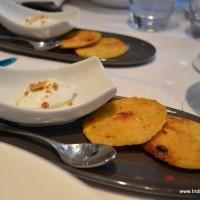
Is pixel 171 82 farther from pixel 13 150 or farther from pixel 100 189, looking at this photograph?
pixel 13 150

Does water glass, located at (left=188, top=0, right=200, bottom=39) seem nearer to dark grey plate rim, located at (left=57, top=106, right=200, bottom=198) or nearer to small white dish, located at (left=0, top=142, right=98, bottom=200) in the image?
dark grey plate rim, located at (left=57, top=106, right=200, bottom=198)

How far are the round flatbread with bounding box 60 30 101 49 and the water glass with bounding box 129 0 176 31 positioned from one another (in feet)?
0.69

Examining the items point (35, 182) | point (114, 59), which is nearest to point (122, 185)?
point (35, 182)

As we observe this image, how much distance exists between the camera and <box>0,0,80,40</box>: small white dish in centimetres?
91

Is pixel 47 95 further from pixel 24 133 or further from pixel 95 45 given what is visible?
pixel 95 45

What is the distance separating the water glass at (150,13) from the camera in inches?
44.4

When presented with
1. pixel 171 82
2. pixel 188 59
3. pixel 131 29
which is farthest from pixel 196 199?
pixel 131 29

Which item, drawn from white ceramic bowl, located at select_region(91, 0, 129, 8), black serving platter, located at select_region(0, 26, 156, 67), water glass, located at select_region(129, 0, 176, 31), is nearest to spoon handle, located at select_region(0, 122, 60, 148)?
black serving platter, located at select_region(0, 26, 156, 67)

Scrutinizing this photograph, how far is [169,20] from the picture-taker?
122 cm

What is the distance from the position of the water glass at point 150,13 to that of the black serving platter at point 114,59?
0.66 feet

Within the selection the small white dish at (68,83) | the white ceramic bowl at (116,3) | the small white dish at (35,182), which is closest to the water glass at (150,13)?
the white ceramic bowl at (116,3)

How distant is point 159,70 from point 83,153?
0.42 metres

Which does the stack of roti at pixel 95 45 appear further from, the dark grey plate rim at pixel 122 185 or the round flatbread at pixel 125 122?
the dark grey plate rim at pixel 122 185

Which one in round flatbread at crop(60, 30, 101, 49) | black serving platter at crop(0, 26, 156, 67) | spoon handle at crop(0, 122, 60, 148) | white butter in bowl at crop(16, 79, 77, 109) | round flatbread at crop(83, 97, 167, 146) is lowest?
black serving platter at crop(0, 26, 156, 67)
